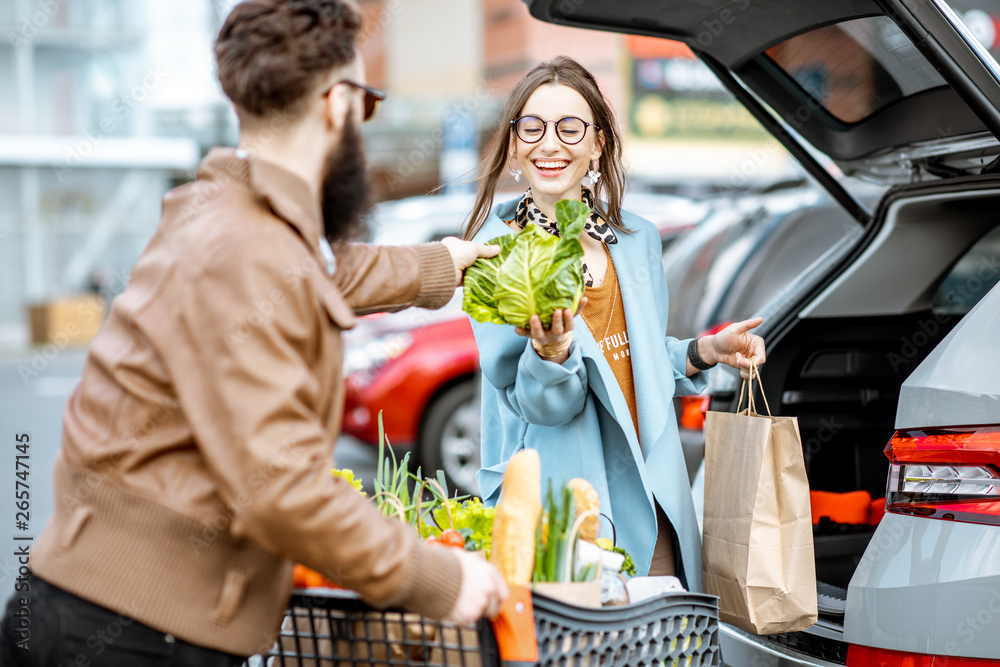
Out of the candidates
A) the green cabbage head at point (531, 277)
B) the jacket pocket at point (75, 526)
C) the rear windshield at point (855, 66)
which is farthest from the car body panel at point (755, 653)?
the jacket pocket at point (75, 526)

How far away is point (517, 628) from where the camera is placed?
5.37 feet

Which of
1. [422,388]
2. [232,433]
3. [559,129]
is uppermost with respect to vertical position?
[559,129]

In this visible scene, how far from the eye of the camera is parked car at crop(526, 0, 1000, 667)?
7.16 feet

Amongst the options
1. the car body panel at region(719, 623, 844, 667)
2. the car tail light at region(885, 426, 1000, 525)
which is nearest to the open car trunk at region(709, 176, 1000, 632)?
the car body panel at region(719, 623, 844, 667)

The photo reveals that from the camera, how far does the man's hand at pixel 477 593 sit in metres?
1.61

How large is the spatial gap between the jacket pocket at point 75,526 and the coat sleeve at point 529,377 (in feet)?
3.46

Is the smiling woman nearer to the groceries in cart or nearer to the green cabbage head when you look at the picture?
the green cabbage head

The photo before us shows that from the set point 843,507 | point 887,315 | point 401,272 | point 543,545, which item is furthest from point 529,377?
point 887,315

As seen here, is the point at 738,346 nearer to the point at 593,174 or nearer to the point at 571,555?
the point at 593,174

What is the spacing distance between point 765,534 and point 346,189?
4.27ft

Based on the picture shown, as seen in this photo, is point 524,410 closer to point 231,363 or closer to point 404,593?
point 404,593

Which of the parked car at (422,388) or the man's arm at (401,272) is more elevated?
the man's arm at (401,272)

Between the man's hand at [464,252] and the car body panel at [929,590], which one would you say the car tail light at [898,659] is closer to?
the car body panel at [929,590]

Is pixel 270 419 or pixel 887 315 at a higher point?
pixel 887 315
